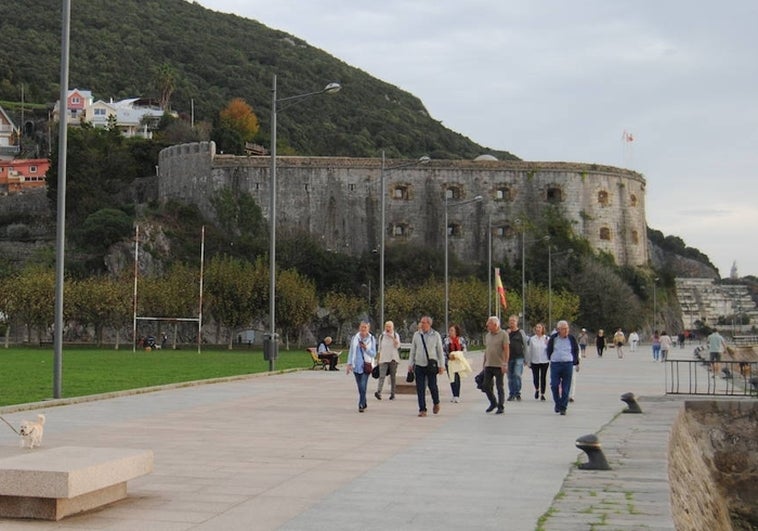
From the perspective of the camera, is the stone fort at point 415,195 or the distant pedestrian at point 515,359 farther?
the stone fort at point 415,195

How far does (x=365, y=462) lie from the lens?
11641mm

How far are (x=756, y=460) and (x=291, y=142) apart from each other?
11002 cm

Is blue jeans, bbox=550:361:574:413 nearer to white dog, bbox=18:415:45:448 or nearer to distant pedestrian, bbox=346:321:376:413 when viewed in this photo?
distant pedestrian, bbox=346:321:376:413

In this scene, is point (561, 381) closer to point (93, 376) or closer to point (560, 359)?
point (560, 359)

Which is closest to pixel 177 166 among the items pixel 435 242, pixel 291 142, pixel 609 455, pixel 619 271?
pixel 435 242

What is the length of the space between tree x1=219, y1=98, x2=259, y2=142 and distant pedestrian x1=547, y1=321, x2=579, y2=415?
80.2 m

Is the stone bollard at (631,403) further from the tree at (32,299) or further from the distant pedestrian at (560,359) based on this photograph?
the tree at (32,299)

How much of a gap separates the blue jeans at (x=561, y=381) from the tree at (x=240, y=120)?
264 ft

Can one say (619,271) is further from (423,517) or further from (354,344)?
(423,517)

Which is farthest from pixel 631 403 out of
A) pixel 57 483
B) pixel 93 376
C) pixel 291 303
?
pixel 291 303

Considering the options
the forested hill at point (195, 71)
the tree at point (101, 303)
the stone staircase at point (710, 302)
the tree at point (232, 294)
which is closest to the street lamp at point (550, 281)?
the tree at point (232, 294)

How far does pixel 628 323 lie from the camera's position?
270 feet

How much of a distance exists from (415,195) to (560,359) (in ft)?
215

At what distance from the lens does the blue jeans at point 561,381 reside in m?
17.6
